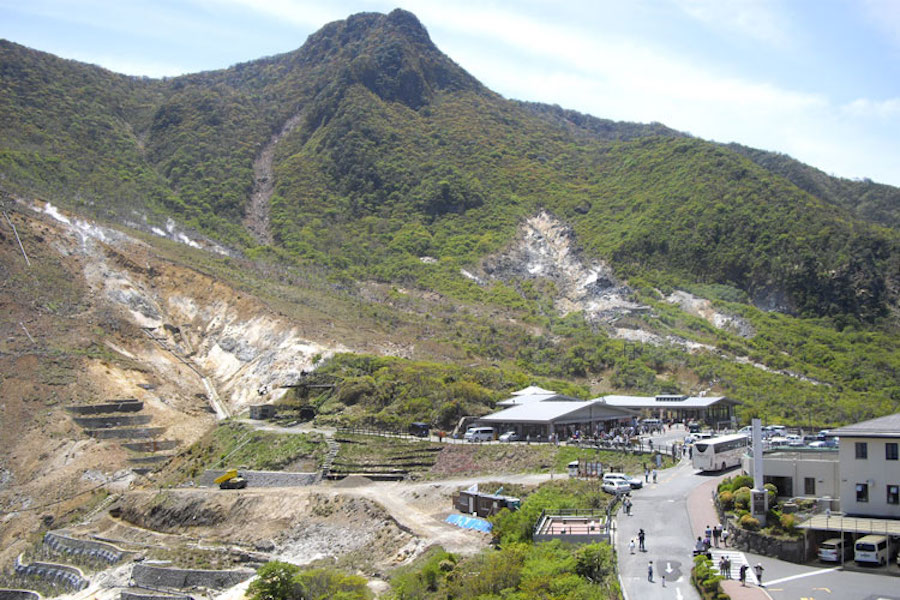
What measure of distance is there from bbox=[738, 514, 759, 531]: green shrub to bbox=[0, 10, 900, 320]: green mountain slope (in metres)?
78.1

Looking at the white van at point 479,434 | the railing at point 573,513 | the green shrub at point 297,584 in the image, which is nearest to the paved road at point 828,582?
the railing at point 573,513

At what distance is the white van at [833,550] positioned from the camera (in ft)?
83.4

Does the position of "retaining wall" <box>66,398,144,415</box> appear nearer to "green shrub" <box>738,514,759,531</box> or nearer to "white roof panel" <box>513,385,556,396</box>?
"white roof panel" <box>513,385,556,396</box>

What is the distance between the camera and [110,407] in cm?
6091

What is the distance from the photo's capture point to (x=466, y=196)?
473 feet

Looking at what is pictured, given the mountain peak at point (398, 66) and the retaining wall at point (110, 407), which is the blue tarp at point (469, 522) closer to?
the retaining wall at point (110, 407)

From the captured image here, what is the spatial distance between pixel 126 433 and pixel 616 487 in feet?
126

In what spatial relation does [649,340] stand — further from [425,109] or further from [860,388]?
[425,109]

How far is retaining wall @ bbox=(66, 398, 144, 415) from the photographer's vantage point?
59.8 m

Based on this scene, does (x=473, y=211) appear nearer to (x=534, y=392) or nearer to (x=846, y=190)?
(x=846, y=190)

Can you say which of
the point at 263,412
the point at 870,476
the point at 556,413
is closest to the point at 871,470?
the point at 870,476

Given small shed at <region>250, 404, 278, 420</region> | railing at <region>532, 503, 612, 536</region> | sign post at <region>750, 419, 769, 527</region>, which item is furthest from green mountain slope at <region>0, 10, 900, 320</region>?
railing at <region>532, 503, 612, 536</region>

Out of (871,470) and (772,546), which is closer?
(772,546)

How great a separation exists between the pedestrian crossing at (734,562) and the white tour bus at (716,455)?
36.3 ft
